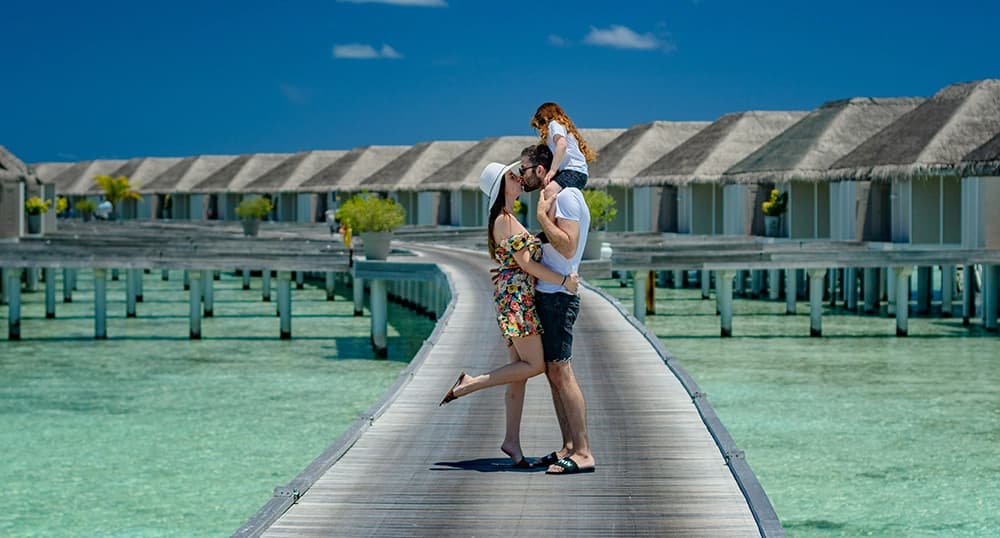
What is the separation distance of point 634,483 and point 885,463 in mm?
7851

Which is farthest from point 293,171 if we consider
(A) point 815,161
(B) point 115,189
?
(A) point 815,161

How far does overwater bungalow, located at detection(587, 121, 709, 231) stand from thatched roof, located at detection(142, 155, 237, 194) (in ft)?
111

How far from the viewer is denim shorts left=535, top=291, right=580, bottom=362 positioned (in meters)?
8.17

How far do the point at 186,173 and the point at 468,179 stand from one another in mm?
30450

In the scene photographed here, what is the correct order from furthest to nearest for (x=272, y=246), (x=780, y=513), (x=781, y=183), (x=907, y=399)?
(x=781, y=183)
(x=272, y=246)
(x=907, y=399)
(x=780, y=513)

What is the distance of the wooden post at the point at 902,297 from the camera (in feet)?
88.9

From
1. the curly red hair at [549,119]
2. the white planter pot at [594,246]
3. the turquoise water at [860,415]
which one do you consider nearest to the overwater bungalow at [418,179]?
the turquoise water at [860,415]

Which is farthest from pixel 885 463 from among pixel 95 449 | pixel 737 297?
pixel 737 297

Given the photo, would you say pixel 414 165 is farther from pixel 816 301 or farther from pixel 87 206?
pixel 816 301

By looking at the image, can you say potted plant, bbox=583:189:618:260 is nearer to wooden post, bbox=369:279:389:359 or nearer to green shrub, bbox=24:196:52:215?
wooden post, bbox=369:279:389:359

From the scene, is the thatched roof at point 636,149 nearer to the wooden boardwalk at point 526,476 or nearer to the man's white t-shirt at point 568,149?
the wooden boardwalk at point 526,476

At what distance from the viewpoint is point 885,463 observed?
49.5 ft

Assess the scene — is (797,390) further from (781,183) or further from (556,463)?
(781,183)

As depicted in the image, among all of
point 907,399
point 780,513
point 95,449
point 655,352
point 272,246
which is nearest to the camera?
point 780,513
